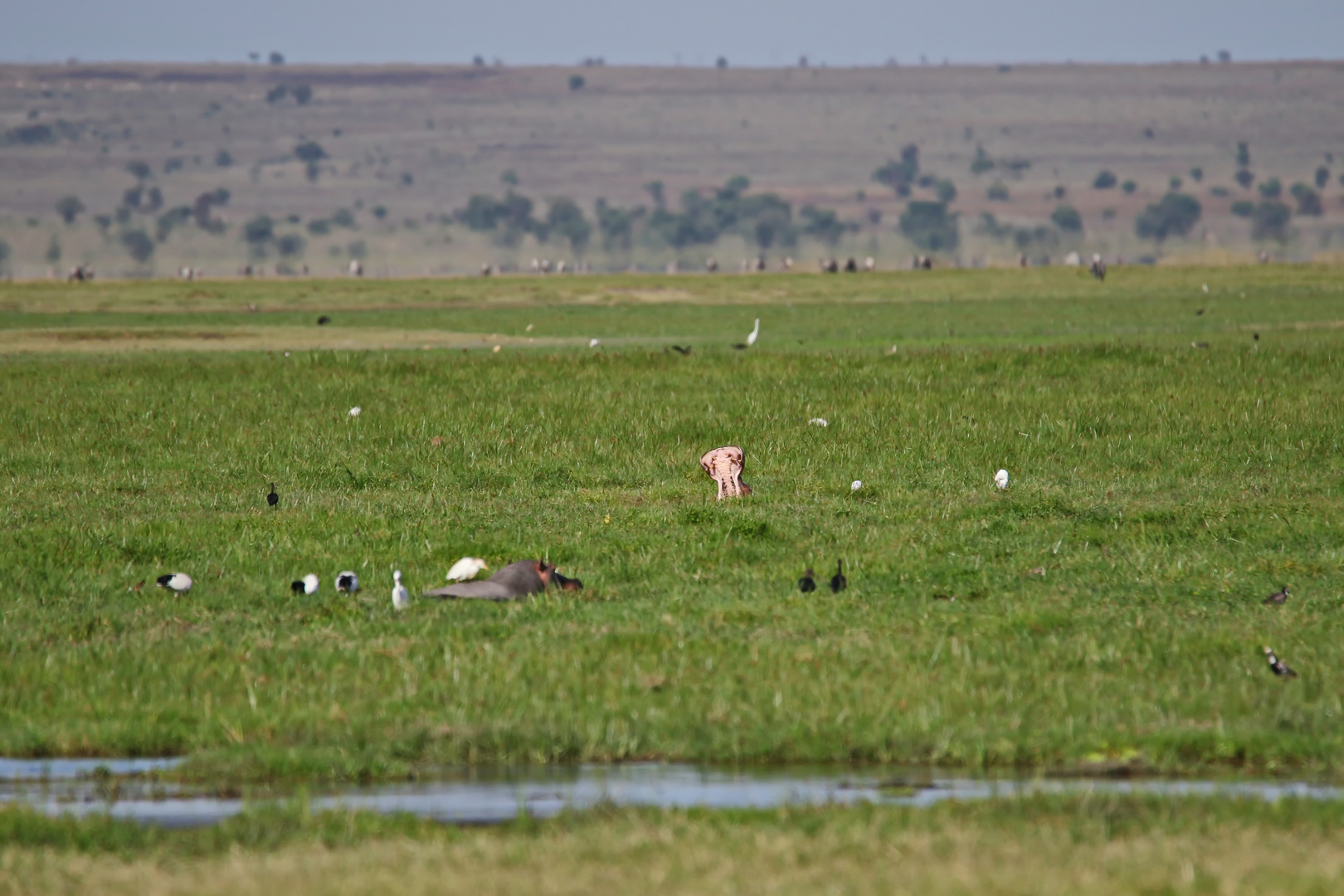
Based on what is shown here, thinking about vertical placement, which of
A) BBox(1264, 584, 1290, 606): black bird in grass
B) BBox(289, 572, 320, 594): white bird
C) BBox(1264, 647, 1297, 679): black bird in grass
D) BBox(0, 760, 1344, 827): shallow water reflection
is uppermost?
BBox(289, 572, 320, 594): white bird

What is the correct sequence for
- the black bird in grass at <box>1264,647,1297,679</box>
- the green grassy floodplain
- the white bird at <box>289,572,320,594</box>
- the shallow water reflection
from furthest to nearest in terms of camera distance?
the white bird at <box>289,572,320,594</box> → the black bird in grass at <box>1264,647,1297,679</box> → the green grassy floodplain → the shallow water reflection

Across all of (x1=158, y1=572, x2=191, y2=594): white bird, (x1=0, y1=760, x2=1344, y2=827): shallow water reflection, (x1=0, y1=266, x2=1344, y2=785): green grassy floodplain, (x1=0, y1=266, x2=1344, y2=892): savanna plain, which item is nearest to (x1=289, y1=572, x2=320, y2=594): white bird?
(x1=0, y1=266, x2=1344, y2=785): green grassy floodplain

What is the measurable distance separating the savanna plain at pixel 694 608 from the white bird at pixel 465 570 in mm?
407

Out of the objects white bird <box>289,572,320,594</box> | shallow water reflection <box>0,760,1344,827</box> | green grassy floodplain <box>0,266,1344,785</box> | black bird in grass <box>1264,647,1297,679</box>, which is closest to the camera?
shallow water reflection <box>0,760,1344,827</box>

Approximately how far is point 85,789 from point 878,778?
14.0 ft

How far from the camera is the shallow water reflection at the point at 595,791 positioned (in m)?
8.23

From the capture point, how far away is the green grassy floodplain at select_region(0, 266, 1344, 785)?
9461 mm

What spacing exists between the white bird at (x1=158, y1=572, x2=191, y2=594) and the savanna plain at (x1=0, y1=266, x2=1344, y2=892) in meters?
0.09

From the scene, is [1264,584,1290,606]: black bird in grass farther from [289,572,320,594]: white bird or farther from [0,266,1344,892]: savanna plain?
[289,572,320,594]: white bird

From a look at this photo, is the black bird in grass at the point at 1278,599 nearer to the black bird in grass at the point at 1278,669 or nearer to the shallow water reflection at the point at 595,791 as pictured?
the black bird in grass at the point at 1278,669

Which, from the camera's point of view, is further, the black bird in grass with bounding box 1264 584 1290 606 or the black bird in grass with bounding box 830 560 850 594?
the black bird in grass with bounding box 830 560 850 594

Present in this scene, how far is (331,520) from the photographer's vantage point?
15.7 metres

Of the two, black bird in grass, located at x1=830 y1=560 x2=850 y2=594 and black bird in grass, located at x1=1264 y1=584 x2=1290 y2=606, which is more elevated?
black bird in grass, located at x1=830 y1=560 x2=850 y2=594

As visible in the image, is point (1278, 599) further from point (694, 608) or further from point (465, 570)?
point (465, 570)
